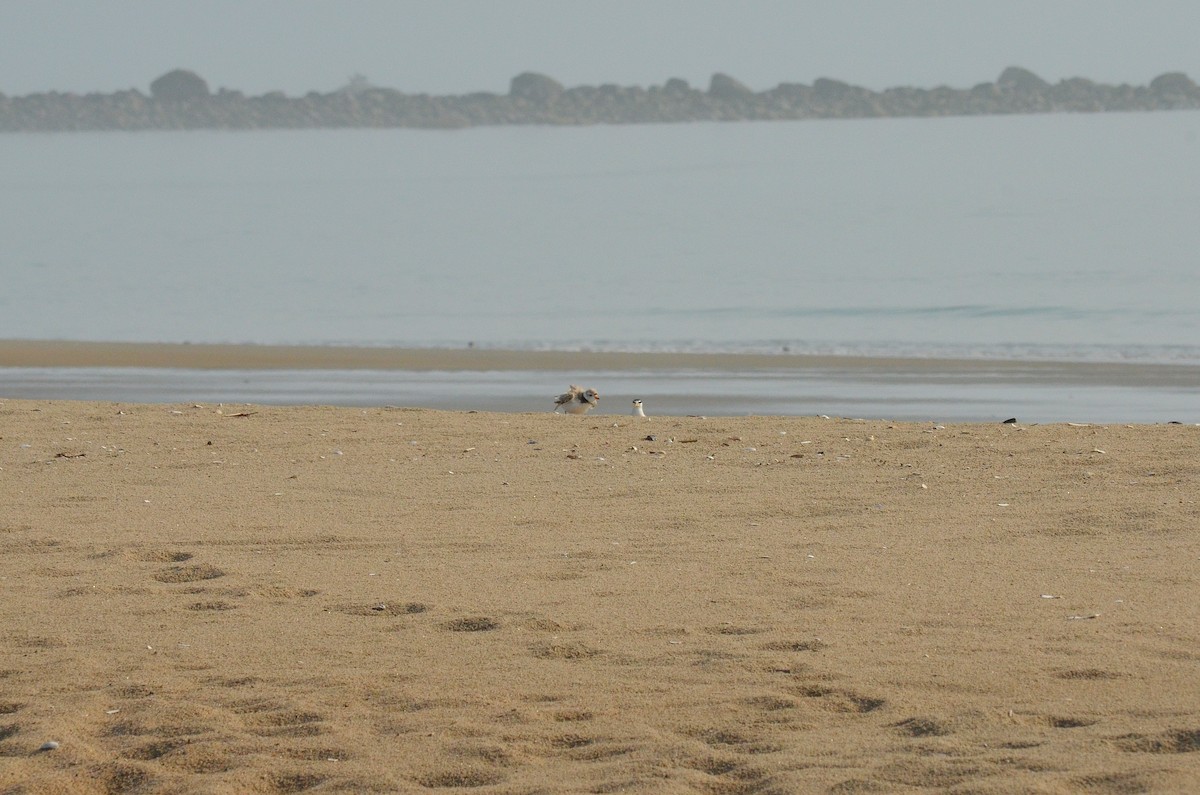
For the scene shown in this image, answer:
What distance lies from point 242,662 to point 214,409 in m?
6.60

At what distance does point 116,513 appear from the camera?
23.2 ft

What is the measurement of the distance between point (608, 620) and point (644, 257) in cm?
2950

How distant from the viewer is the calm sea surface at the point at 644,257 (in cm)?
2119

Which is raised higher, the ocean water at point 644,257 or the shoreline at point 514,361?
the ocean water at point 644,257

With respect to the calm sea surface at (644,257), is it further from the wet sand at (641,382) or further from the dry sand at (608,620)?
the dry sand at (608,620)

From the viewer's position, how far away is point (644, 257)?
3438 cm

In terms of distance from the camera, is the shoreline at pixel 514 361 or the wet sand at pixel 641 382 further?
the shoreline at pixel 514 361

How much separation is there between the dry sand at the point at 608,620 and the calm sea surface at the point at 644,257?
400 inches

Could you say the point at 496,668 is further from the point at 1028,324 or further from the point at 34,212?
the point at 34,212

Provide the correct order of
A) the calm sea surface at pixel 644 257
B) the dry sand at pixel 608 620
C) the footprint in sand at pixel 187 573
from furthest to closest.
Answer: the calm sea surface at pixel 644 257 < the footprint in sand at pixel 187 573 < the dry sand at pixel 608 620

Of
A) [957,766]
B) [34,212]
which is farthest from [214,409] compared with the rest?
[34,212]

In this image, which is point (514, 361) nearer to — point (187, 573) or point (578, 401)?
point (578, 401)

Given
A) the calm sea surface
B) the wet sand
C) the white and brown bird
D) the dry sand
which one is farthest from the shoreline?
the dry sand

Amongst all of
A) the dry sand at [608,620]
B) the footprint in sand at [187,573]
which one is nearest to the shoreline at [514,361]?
the dry sand at [608,620]
